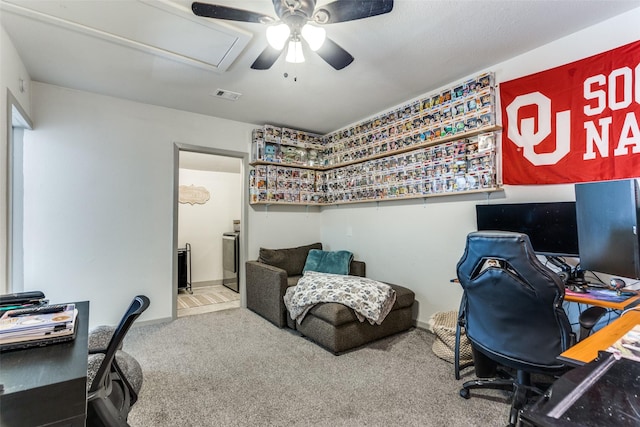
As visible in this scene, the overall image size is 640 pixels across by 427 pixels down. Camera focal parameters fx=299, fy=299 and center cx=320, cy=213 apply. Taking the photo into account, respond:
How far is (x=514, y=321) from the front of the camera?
1607 millimetres

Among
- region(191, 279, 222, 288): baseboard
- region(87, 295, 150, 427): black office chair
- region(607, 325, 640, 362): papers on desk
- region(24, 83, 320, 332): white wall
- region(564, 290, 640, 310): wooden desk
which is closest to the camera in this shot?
region(607, 325, 640, 362): papers on desk

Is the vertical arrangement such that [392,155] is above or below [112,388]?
above

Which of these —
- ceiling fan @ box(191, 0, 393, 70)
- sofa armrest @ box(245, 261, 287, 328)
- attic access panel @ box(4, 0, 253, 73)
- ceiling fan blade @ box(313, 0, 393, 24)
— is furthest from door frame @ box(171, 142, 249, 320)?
ceiling fan blade @ box(313, 0, 393, 24)

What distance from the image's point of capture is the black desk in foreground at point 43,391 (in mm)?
654

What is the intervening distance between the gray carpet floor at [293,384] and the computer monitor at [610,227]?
106 cm

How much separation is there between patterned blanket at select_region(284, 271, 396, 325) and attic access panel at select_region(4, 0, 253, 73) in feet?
7.20

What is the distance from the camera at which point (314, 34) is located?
168cm

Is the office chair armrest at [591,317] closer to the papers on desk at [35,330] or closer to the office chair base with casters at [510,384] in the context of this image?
the office chair base with casters at [510,384]

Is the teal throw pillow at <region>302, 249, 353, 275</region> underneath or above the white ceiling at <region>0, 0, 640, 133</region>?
underneath

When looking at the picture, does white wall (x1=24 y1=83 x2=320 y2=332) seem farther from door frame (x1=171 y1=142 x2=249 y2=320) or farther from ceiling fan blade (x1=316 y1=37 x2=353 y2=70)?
ceiling fan blade (x1=316 y1=37 x2=353 y2=70)

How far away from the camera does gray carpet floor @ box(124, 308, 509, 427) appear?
1796mm

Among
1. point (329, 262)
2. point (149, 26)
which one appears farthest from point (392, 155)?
point (149, 26)

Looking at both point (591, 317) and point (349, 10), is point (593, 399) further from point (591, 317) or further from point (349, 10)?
point (349, 10)

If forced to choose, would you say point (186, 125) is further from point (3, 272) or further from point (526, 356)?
point (526, 356)
